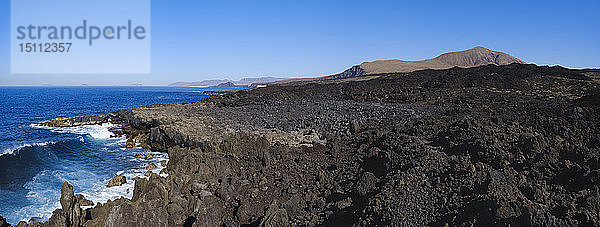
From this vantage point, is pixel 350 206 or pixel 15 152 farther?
A: pixel 15 152

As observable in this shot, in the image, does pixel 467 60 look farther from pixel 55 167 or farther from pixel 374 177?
pixel 55 167

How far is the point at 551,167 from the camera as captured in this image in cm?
1144

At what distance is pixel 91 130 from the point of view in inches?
1211

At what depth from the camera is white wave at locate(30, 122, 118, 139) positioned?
92.8 feet

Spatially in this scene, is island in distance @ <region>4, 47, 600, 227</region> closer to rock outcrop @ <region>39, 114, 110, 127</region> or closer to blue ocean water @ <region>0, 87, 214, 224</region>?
blue ocean water @ <region>0, 87, 214, 224</region>

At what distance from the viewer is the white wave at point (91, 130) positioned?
2829 cm

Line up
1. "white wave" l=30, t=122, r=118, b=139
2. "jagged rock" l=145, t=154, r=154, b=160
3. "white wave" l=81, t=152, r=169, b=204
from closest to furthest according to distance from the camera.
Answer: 1. "white wave" l=81, t=152, r=169, b=204
2. "jagged rock" l=145, t=154, r=154, b=160
3. "white wave" l=30, t=122, r=118, b=139

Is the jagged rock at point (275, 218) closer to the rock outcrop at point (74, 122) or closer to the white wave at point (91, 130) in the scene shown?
the white wave at point (91, 130)

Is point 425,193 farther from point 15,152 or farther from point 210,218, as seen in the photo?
point 15,152

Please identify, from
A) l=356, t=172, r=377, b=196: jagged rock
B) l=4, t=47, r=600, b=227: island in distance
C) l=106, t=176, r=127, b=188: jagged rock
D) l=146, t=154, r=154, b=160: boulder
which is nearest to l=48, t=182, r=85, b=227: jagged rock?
l=4, t=47, r=600, b=227: island in distance

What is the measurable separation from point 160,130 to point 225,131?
4.41 m

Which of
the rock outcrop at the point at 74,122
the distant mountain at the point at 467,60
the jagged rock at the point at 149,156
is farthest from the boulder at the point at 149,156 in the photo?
the distant mountain at the point at 467,60

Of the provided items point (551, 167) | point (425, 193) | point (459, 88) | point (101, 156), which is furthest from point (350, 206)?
point (459, 88)

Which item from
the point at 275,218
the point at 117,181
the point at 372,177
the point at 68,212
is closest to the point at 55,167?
the point at 117,181
